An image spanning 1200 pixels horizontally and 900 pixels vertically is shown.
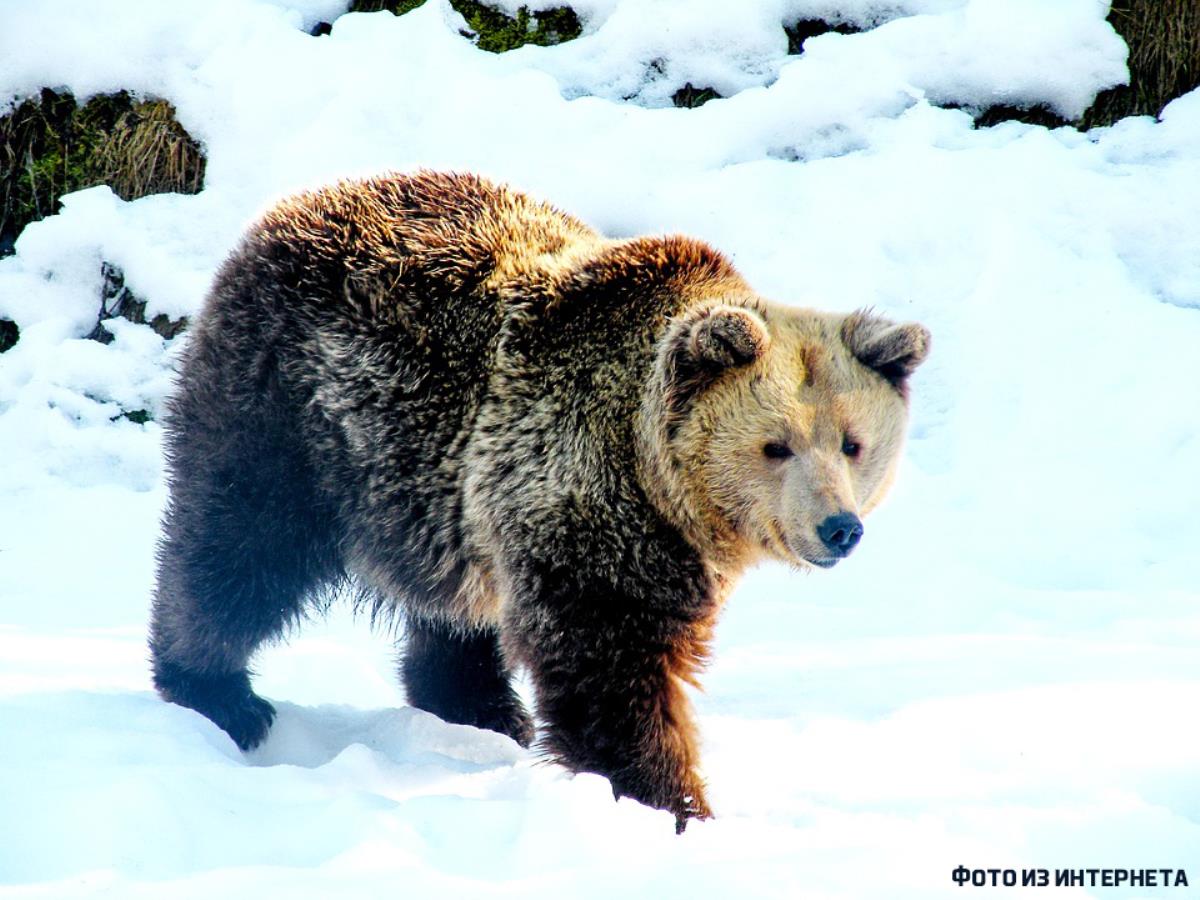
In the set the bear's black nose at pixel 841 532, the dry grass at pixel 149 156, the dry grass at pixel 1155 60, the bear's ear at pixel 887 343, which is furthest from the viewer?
the dry grass at pixel 149 156

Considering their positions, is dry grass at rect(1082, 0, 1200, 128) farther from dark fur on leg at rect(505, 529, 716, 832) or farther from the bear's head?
dark fur on leg at rect(505, 529, 716, 832)

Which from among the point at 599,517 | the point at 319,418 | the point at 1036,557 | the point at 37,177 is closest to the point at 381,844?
the point at 599,517

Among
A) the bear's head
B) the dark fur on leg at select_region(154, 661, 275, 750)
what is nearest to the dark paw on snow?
the dark fur on leg at select_region(154, 661, 275, 750)

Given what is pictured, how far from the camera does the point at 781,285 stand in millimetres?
8000

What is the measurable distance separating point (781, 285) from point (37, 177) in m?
5.15

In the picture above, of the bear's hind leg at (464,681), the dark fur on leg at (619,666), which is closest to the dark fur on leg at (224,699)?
the bear's hind leg at (464,681)

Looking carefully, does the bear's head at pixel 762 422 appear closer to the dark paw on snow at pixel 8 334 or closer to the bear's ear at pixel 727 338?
the bear's ear at pixel 727 338

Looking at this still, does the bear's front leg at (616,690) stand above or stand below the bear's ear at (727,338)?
below

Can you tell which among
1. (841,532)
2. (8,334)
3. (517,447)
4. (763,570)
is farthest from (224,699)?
(8,334)

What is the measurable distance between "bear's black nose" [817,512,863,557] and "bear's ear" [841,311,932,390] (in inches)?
28.5

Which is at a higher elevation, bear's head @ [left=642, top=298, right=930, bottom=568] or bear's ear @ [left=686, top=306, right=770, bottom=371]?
bear's ear @ [left=686, top=306, right=770, bottom=371]

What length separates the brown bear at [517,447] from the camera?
4.21 meters

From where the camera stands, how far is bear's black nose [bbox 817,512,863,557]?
12.9 ft

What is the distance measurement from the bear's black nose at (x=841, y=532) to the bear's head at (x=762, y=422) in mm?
71
